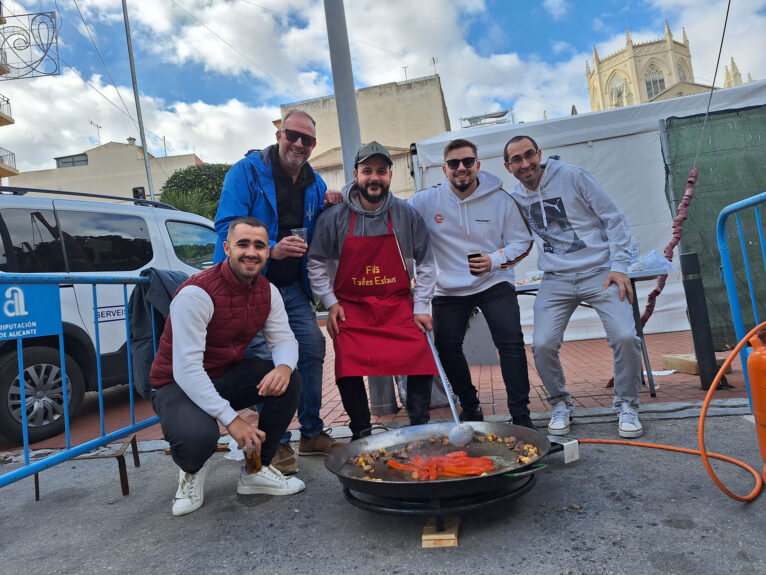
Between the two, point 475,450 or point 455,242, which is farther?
point 455,242

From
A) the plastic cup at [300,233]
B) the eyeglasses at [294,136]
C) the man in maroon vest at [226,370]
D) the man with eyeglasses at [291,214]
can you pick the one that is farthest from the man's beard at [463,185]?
the man in maroon vest at [226,370]

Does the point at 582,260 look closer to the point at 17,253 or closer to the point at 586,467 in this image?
the point at 586,467

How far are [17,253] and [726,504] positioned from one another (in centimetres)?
545

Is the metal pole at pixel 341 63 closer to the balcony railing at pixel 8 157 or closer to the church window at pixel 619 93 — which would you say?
the balcony railing at pixel 8 157

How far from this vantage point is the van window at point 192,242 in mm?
6051

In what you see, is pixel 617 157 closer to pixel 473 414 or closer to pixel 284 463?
pixel 473 414

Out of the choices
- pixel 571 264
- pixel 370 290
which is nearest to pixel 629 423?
pixel 571 264

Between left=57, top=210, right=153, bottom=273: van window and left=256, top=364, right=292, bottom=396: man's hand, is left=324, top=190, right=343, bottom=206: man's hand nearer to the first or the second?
left=256, top=364, right=292, bottom=396: man's hand

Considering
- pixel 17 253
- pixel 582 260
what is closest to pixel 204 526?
pixel 582 260

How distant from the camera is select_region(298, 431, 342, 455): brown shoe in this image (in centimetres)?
357

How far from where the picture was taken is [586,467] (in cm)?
288

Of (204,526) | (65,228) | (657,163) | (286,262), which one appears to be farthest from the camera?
(657,163)

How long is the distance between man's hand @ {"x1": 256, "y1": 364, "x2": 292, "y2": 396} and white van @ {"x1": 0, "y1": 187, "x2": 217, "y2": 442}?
274 cm

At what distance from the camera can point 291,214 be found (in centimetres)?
351
